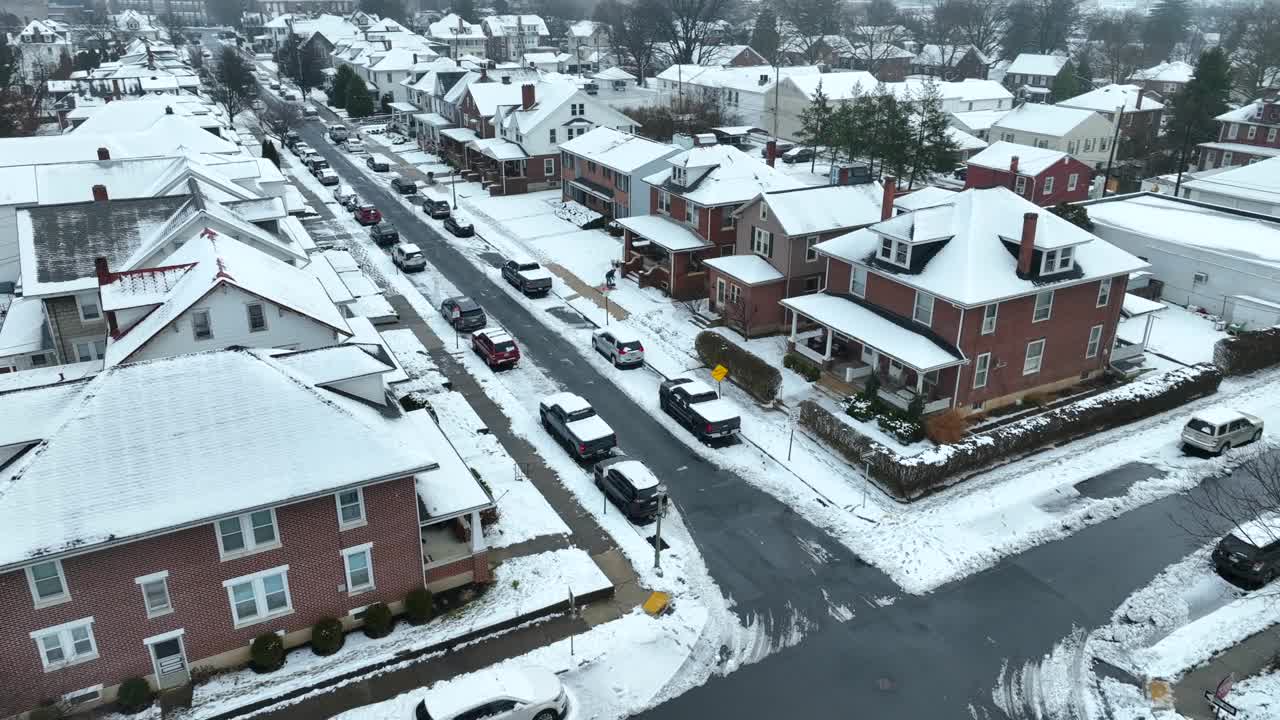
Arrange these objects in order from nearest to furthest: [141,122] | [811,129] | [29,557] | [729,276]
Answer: [29,557] → [729,276] → [141,122] → [811,129]

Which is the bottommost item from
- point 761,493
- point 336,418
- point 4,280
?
point 761,493

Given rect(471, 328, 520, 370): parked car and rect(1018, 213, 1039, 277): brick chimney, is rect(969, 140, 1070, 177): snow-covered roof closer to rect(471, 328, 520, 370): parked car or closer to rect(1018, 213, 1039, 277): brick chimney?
rect(1018, 213, 1039, 277): brick chimney

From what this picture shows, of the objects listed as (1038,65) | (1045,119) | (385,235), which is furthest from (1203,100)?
(385,235)

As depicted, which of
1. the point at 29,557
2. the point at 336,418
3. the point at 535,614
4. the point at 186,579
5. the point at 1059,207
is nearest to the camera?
the point at 29,557

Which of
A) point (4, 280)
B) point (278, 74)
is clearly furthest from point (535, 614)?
point (278, 74)

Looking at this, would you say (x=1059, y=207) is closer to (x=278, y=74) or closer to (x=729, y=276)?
(x=729, y=276)

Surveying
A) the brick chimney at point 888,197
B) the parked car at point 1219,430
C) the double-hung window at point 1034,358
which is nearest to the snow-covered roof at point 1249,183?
the parked car at point 1219,430

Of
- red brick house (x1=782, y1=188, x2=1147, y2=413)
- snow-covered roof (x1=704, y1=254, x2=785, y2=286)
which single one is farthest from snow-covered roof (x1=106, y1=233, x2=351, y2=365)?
red brick house (x1=782, y1=188, x2=1147, y2=413)

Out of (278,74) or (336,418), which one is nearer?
(336,418)
